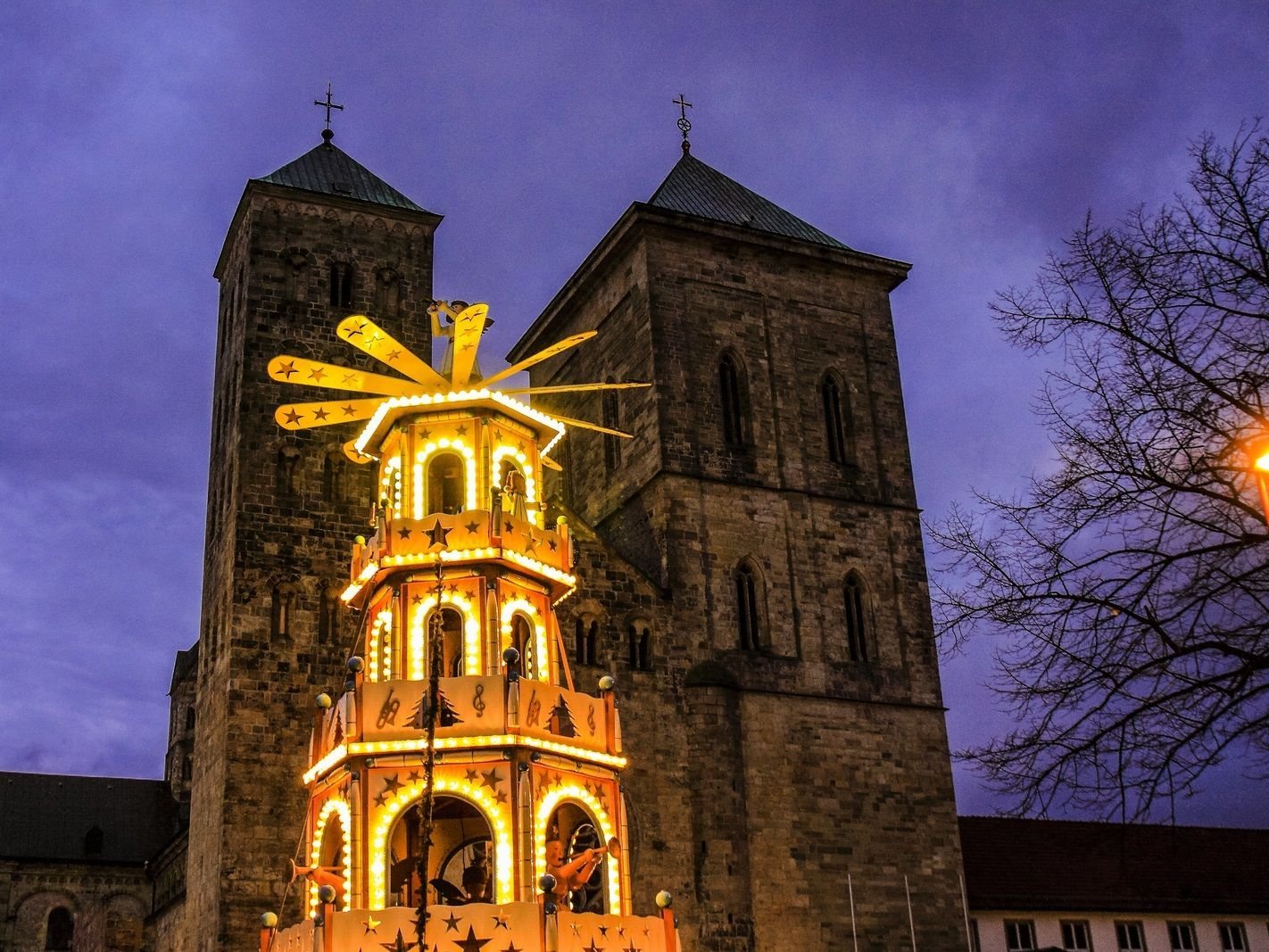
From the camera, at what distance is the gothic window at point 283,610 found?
30.8 m

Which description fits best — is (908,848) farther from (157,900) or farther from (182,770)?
(182,770)

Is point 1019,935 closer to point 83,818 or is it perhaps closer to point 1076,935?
point 1076,935

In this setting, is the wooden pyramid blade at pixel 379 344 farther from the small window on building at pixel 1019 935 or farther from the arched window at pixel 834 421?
the small window on building at pixel 1019 935

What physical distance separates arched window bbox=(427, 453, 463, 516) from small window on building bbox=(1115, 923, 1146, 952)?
2901 cm

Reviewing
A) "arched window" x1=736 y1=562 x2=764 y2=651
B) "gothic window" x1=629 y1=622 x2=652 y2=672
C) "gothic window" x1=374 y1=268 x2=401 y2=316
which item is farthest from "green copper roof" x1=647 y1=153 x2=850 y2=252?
"gothic window" x1=629 y1=622 x2=652 y2=672

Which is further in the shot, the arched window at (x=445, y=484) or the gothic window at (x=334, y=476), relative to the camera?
the gothic window at (x=334, y=476)

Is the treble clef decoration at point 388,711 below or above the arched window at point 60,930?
below

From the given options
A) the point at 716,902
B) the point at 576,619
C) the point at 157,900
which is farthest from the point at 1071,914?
the point at 157,900

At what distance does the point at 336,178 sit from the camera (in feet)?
123

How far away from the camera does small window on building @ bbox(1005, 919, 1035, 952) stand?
4072 centimetres

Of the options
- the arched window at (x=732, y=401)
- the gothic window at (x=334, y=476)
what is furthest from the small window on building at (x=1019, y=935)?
the gothic window at (x=334, y=476)

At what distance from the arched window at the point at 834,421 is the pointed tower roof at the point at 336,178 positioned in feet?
36.9

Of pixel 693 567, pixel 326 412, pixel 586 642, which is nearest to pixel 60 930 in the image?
pixel 586 642

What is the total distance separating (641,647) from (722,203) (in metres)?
14.0
